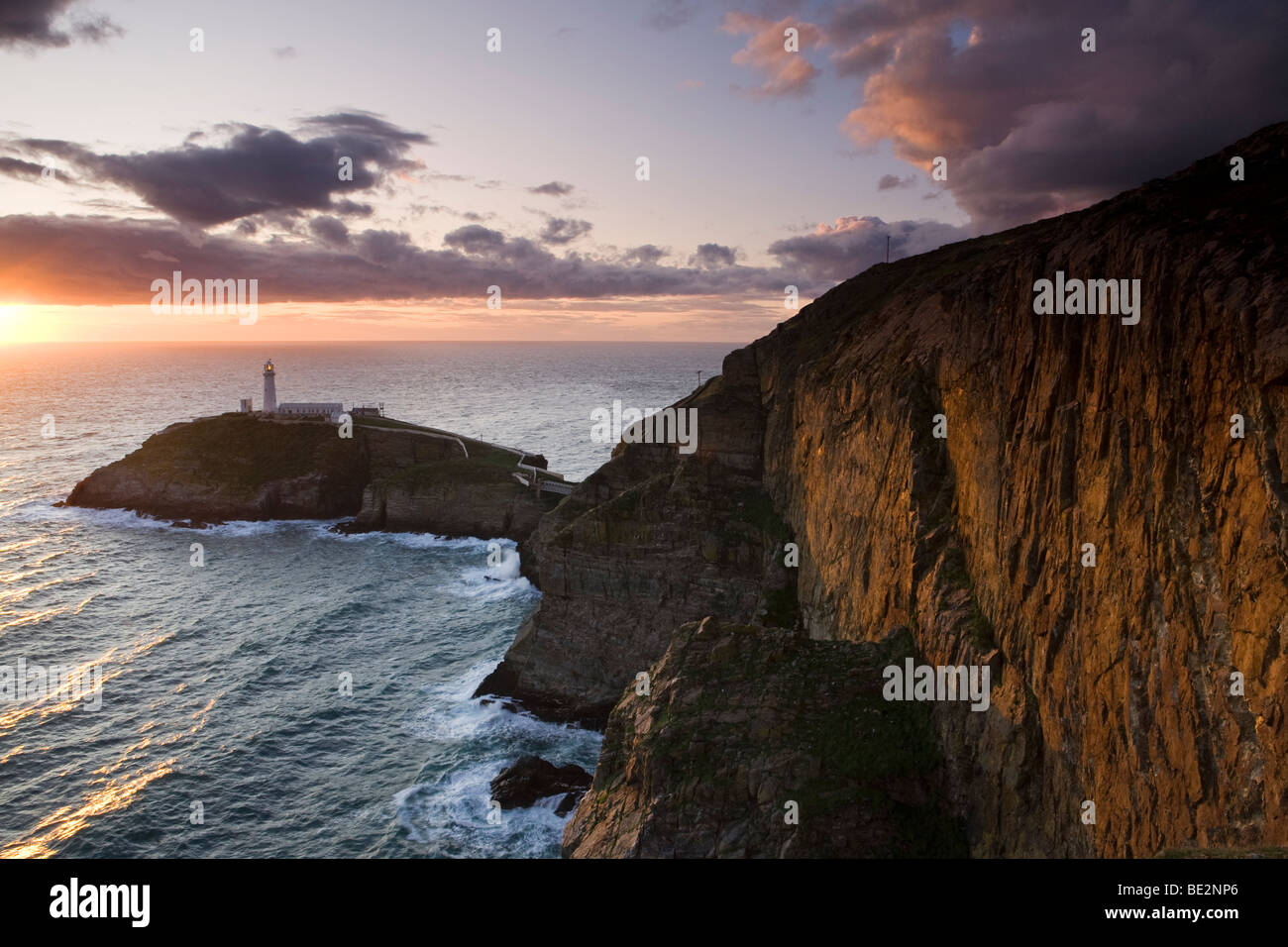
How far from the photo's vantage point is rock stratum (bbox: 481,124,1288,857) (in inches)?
480

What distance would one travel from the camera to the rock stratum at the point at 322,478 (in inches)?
3445

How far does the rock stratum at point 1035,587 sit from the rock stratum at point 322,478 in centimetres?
5347

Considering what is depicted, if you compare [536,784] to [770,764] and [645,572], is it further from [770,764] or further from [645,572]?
[770,764]

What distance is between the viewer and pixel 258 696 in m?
48.5

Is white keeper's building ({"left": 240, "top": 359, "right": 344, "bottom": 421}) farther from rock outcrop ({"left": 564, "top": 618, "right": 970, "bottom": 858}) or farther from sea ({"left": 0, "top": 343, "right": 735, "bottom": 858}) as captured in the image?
rock outcrop ({"left": 564, "top": 618, "right": 970, "bottom": 858})

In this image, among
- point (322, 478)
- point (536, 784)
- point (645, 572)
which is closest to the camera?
point (536, 784)

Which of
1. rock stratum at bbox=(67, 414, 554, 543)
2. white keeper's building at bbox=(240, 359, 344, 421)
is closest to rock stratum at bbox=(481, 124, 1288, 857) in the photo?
rock stratum at bbox=(67, 414, 554, 543)

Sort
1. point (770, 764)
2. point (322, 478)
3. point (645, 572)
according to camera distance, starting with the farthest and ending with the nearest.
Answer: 1. point (322, 478)
2. point (645, 572)
3. point (770, 764)

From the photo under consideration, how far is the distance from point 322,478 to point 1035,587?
89801 millimetres

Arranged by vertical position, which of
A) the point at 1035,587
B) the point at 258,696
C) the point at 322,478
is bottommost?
the point at 258,696

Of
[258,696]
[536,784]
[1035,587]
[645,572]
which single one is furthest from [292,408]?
[1035,587]

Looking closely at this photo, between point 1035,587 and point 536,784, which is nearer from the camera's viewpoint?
point 1035,587

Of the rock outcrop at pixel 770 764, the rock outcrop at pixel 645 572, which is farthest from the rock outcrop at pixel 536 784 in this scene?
the rock outcrop at pixel 770 764

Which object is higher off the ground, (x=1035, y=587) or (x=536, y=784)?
(x=1035, y=587)
